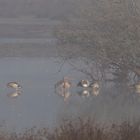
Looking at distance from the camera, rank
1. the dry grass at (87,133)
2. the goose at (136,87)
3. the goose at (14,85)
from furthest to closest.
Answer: the goose at (14,85) → the goose at (136,87) → the dry grass at (87,133)

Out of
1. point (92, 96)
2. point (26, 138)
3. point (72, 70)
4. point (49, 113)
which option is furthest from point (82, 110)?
point (72, 70)

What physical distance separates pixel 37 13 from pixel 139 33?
21.1m

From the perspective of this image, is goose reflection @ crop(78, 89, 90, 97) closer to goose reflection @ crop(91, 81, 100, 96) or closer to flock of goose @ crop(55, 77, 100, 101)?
flock of goose @ crop(55, 77, 100, 101)

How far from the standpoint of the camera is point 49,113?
17.0 metres

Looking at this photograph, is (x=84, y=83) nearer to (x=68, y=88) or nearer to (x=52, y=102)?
(x=68, y=88)

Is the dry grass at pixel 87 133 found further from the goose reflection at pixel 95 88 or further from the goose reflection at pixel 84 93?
the goose reflection at pixel 95 88

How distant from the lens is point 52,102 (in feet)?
61.7

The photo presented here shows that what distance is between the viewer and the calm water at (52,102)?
16.1 meters

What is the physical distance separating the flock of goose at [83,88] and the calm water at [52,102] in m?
0.13

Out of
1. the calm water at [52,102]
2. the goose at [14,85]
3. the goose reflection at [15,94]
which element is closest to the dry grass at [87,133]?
the calm water at [52,102]

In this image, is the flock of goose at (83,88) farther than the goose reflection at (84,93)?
Yes

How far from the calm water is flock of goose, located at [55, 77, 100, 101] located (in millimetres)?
133

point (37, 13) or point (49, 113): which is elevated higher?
point (37, 13)

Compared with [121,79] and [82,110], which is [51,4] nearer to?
[121,79]
